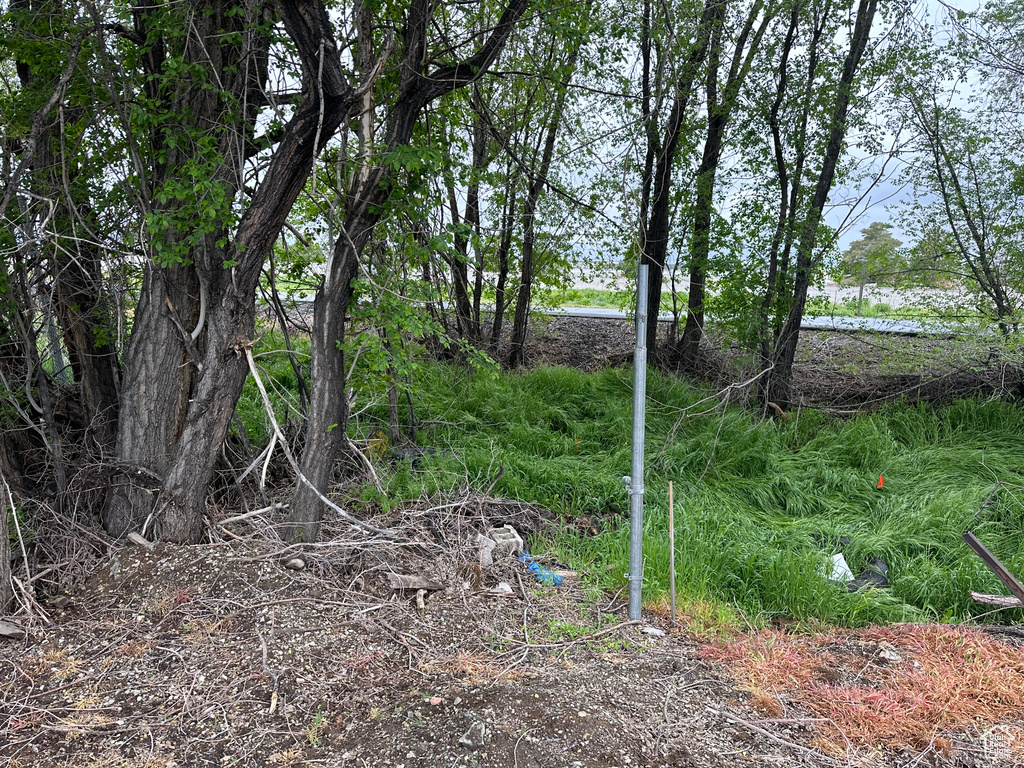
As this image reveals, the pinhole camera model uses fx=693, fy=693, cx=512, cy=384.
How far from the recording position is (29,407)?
438cm

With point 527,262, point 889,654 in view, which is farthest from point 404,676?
point 527,262

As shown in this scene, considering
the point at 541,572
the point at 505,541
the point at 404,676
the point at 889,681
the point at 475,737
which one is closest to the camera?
the point at 475,737

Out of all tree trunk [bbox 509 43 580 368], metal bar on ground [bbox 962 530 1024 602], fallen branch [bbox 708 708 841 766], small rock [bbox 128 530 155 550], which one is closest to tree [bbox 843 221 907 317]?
tree trunk [bbox 509 43 580 368]

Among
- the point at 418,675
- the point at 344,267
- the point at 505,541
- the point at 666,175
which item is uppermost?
the point at 666,175

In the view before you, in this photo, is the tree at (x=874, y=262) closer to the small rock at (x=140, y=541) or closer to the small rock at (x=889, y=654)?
the small rock at (x=889, y=654)

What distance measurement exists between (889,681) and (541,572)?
187cm

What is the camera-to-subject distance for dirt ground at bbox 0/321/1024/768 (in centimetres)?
259

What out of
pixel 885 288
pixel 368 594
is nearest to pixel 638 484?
pixel 368 594

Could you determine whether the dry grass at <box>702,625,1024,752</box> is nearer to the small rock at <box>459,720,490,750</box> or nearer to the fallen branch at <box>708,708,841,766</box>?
the fallen branch at <box>708,708,841,766</box>

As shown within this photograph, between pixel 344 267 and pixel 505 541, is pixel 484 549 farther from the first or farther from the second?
pixel 344 267

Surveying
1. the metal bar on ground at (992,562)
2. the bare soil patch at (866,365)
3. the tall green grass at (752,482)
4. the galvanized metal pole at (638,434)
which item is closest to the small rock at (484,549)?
the tall green grass at (752,482)

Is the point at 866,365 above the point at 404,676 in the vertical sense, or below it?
above

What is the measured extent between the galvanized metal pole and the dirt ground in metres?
0.35

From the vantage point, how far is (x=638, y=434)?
3.40 meters
